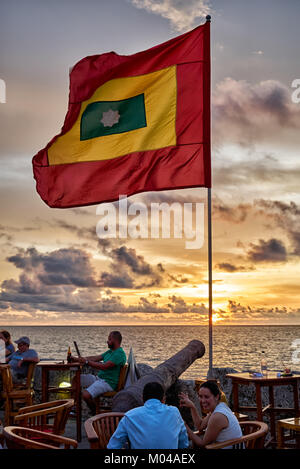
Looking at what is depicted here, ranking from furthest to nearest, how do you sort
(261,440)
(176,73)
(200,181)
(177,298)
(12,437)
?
1. (177,298)
2. (176,73)
3. (200,181)
4. (261,440)
5. (12,437)

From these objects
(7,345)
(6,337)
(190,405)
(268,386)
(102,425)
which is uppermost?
(6,337)

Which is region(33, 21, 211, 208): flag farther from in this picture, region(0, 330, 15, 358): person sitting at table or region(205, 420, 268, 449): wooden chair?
region(205, 420, 268, 449): wooden chair

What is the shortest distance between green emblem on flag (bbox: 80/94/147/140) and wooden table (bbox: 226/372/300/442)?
424 centimetres

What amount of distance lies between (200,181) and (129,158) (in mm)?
1322

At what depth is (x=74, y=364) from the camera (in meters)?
8.88

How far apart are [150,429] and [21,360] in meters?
6.01

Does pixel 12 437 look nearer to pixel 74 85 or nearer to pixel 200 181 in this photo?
pixel 200 181

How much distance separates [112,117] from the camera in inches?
350

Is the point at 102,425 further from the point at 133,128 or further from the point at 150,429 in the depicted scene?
the point at 133,128

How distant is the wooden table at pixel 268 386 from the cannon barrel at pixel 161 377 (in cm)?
74

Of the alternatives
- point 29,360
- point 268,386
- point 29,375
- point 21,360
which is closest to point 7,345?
point 21,360

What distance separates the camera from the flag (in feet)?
26.8

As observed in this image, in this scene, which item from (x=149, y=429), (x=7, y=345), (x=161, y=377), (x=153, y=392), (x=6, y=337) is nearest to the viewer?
(x=149, y=429)

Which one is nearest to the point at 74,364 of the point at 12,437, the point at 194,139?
the point at 194,139
